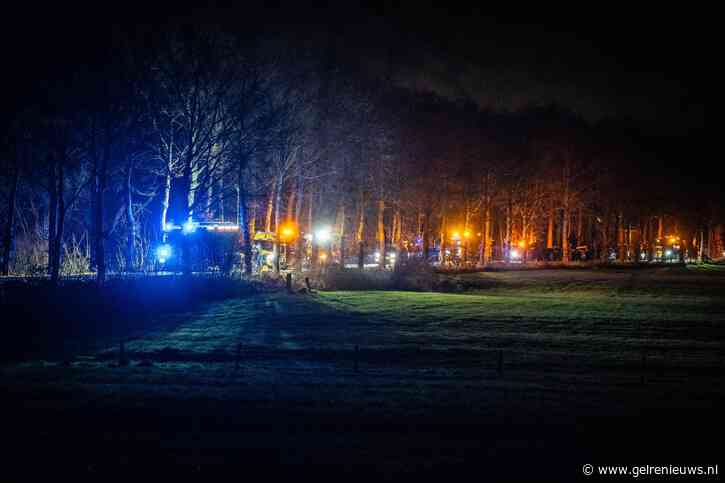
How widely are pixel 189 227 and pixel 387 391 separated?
29731 mm

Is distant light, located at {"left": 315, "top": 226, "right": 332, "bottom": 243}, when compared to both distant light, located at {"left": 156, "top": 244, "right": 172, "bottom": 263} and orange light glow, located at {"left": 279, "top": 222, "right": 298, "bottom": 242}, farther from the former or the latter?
distant light, located at {"left": 156, "top": 244, "right": 172, "bottom": 263}

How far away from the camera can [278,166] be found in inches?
1849

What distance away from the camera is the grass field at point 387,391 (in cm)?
1071

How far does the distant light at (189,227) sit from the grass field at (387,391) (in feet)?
41.2

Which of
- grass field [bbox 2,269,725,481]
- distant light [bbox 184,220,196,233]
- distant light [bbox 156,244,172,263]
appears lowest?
grass field [bbox 2,269,725,481]

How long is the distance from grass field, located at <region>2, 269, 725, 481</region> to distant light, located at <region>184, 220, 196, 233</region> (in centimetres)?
1255

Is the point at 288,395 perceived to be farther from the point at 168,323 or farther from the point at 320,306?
the point at 320,306

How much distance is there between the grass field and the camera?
10.7 m

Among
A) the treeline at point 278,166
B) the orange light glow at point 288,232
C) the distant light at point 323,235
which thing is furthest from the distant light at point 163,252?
the distant light at point 323,235

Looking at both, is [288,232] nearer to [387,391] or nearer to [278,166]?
[278,166]

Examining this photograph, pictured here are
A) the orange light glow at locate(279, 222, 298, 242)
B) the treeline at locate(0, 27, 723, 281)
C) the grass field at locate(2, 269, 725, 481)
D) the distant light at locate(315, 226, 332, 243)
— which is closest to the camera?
the grass field at locate(2, 269, 725, 481)

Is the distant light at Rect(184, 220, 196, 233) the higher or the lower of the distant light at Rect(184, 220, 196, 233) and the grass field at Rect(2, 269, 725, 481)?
the higher

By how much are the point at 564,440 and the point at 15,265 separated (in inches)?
1189

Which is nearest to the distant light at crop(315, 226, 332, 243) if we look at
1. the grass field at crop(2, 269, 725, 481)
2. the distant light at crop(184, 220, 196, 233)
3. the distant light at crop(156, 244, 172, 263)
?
the distant light at crop(184, 220, 196, 233)
